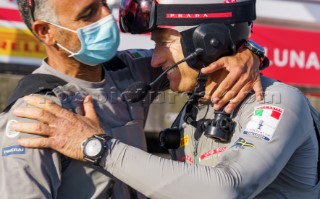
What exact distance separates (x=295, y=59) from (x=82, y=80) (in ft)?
12.6

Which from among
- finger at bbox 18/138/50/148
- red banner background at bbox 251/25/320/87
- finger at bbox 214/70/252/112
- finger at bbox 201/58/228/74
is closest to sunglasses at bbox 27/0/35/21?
finger at bbox 18/138/50/148

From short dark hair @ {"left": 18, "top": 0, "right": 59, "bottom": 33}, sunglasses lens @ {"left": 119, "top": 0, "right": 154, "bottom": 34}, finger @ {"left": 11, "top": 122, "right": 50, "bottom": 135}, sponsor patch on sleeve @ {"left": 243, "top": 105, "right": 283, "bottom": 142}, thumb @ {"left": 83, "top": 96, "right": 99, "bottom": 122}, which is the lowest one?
sponsor patch on sleeve @ {"left": 243, "top": 105, "right": 283, "bottom": 142}

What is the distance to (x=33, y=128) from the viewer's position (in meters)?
2.69

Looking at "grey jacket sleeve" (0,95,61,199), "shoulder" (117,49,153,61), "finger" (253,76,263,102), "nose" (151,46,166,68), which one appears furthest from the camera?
"shoulder" (117,49,153,61)

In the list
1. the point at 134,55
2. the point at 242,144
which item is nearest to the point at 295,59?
the point at 134,55

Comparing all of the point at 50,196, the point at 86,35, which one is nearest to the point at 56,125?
the point at 50,196

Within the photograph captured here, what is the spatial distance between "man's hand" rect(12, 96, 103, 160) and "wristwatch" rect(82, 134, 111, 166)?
22 millimetres

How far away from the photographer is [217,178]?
104 inches

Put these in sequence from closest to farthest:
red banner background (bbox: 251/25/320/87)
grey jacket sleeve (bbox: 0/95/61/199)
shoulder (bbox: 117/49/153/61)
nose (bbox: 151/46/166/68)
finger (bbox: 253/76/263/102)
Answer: grey jacket sleeve (bbox: 0/95/61/199)
finger (bbox: 253/76/263/102)
nose (bbox: 151/46/166/68)
shoulder (bbox: 117/49/153/61)
red banner background (bbox: 251/25/320/87)

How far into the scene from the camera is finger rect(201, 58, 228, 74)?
2.98 metres

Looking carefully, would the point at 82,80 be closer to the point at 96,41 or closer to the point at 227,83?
the point at 96,41

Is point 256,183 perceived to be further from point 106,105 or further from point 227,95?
point 106,105

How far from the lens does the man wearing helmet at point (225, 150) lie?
2662 millimetres

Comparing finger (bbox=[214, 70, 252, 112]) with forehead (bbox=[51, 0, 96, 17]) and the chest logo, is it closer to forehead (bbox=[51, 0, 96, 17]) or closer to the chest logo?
the chest logo
